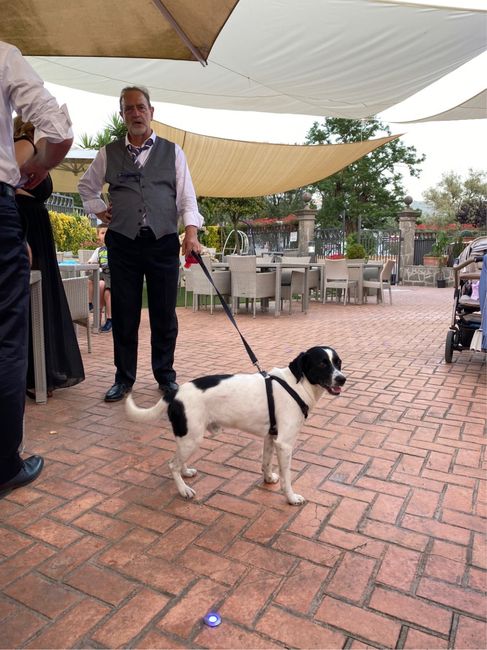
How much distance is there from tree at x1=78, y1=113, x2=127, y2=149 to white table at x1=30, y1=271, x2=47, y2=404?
15423 millimetres

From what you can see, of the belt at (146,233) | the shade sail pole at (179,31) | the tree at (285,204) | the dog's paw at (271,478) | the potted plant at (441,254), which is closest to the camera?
the dog's paw at (271,478)

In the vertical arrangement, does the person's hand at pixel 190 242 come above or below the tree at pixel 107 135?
below

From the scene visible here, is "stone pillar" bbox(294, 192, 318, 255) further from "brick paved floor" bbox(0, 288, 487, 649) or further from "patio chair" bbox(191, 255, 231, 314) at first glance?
"brick paved floor" bbox(0, 288, 487, 649)

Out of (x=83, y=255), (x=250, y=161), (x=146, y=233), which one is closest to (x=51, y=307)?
(x=146, y=233)

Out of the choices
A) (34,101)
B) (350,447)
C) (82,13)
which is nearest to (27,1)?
(82,13)

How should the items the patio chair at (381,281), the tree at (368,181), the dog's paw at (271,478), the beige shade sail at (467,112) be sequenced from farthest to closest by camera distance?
the tree at (368,181) < the patio chair at (381,281) < the beige shade sail at (467,112) < the dog's paw at (271,478)

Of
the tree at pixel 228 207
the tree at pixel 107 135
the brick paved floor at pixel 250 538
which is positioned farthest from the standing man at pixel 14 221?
the tree at pixel 107 135

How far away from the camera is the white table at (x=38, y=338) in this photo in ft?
10.1

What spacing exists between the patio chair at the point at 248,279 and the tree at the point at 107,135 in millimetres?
10994

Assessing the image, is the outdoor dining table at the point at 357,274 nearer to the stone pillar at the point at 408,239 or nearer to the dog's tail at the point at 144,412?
the stone pillar at the point at 408,239

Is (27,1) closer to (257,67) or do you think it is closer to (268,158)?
(257,67)

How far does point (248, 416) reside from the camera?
2.12 m

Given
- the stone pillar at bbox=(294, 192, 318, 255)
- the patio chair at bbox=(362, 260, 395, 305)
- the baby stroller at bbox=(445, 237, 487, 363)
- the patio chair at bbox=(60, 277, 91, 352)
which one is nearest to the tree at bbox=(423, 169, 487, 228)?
the stone pillar at bbox=(294, 192, 318, 255)

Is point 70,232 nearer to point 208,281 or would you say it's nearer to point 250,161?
point 208,281
